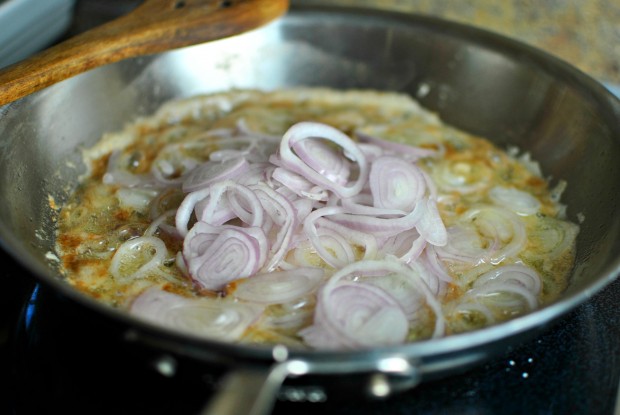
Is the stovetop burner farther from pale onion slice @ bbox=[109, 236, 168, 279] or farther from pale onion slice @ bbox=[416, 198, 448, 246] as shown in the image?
pale onion slice @ bbox=[416, 198, 448, 246]

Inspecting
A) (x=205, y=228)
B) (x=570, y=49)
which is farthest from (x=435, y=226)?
(x=570, y=49)

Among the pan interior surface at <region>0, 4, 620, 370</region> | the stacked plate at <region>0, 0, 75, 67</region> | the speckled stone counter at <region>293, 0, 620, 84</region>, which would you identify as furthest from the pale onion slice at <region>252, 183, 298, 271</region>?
the speckled stone counter at <region>293, 0, 620, 84</region>

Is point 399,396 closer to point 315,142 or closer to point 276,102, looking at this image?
point 315,142

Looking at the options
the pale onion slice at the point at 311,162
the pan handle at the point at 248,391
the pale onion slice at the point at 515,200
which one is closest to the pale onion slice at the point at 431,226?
the pale onion slice at the point at 311,162

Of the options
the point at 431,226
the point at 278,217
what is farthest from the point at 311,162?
the point at 431,226

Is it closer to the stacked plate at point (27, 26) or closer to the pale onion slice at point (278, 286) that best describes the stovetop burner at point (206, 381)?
the pale onion slice at point (278, 286)
